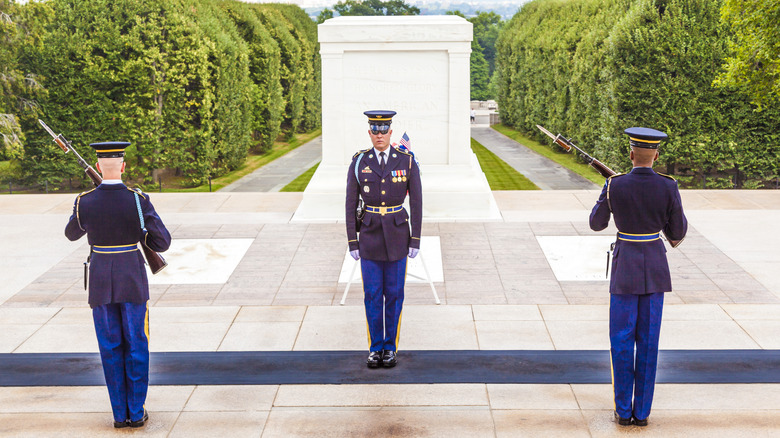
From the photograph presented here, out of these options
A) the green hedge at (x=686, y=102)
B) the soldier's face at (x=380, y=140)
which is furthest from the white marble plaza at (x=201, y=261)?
the green hedge at (x=686, y=102)

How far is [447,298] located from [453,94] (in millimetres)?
3850

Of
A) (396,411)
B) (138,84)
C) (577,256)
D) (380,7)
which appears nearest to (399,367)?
(396,411)

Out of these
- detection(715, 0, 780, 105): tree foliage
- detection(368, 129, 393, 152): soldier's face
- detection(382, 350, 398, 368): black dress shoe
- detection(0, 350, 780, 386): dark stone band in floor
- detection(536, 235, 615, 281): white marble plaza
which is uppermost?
detection(715, 0, 780, 105): tree foliage

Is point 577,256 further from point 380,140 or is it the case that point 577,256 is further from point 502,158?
point 502,158

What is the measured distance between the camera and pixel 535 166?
20844mm

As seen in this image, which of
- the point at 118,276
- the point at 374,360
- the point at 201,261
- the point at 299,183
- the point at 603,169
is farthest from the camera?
the point at 299,183

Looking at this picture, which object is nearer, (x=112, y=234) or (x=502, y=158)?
(x=112, y=234)

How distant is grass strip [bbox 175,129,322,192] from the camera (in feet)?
60.2

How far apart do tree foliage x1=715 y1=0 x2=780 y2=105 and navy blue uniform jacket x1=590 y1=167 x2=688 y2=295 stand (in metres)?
8.14

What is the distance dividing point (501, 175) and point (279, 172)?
6.07 metres

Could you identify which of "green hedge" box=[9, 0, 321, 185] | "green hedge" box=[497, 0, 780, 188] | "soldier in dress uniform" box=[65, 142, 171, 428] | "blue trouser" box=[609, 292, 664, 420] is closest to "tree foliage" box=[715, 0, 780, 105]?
"green hedge" box=[497, 0, 780, 188]

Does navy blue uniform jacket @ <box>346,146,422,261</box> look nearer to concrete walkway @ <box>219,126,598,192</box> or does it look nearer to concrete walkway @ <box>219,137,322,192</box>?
concrete walkway @ <box>219,126,598,192</box>

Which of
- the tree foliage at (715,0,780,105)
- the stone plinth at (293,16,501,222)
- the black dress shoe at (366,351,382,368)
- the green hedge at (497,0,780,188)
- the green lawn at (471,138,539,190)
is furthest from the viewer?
the green lawn at (471,138,539,190)

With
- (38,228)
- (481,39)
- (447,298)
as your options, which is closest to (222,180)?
(38,228)
